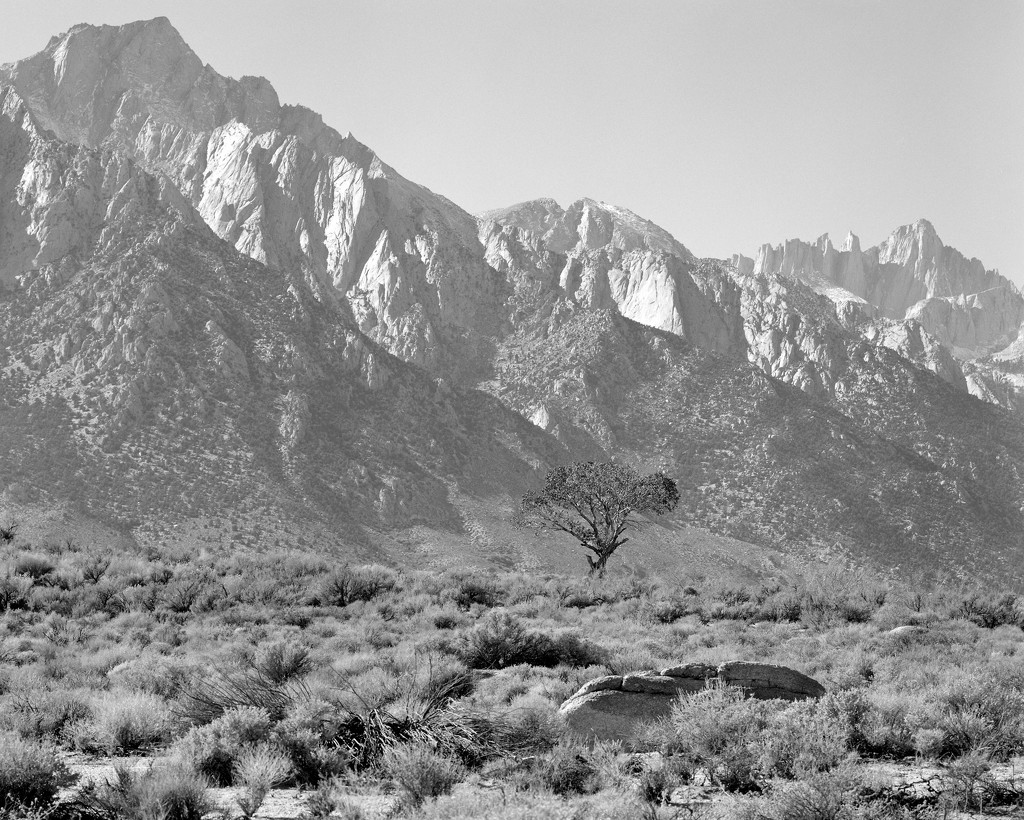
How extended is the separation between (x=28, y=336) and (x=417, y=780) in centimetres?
12695

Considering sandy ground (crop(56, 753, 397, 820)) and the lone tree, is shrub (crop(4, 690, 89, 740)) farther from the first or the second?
the lone tree

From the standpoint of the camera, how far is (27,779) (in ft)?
32.9

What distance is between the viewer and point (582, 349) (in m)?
174

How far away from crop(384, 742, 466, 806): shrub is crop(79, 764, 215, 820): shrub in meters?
1.86

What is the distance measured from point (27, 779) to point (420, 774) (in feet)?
12.6

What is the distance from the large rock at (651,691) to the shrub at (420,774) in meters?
2.48

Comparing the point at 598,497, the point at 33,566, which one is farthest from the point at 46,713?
the point at 598,497

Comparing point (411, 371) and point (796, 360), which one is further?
point (796, 360)

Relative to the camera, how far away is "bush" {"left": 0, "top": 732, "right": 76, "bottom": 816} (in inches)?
388

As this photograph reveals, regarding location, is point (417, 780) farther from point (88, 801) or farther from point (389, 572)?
point (389, 572)

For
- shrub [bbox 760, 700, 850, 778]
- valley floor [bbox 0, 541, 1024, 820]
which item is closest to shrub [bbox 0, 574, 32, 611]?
valley floor [bbox 0, 541, 1024, 820]

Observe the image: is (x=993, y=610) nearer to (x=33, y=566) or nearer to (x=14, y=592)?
(x=14, y=592)

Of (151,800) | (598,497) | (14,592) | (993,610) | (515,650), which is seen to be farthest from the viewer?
(598,497)

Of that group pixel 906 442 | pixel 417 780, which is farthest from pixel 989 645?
pixel 906 442
